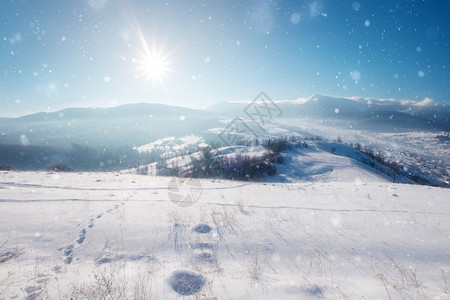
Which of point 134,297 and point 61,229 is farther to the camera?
point 61,229

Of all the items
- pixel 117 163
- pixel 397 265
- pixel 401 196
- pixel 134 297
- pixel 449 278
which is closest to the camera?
pixel 134 297

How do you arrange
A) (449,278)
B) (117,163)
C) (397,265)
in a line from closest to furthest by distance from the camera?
(449,278) < (397,265) < (117,163)

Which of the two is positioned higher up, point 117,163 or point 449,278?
point 449,278

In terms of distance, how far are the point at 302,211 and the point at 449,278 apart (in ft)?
11.5

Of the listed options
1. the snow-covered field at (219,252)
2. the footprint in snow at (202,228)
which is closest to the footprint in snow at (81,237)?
the snow-covered field at (219,252)

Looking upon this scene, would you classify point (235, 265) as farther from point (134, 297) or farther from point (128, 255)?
point (128, 255)

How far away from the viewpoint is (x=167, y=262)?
3.43 meters

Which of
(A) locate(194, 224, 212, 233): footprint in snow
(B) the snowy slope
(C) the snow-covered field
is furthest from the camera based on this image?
(B) the snowy slope

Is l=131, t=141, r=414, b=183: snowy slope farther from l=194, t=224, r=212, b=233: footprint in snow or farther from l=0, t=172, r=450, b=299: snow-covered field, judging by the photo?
l=194, t=224, r=212, b=233: footprint in snow

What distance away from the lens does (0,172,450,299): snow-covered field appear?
8.84 ft

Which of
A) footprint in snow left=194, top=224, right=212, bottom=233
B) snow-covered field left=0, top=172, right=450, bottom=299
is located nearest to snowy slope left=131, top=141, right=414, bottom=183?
snow-covered field left=0, top=172, right=450, bottom=299

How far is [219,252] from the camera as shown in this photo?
3844 mm

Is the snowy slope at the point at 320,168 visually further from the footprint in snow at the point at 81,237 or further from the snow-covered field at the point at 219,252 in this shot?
the footprint in snow at the point at 81,237

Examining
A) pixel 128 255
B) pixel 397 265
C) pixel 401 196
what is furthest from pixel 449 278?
pixel 401 196
